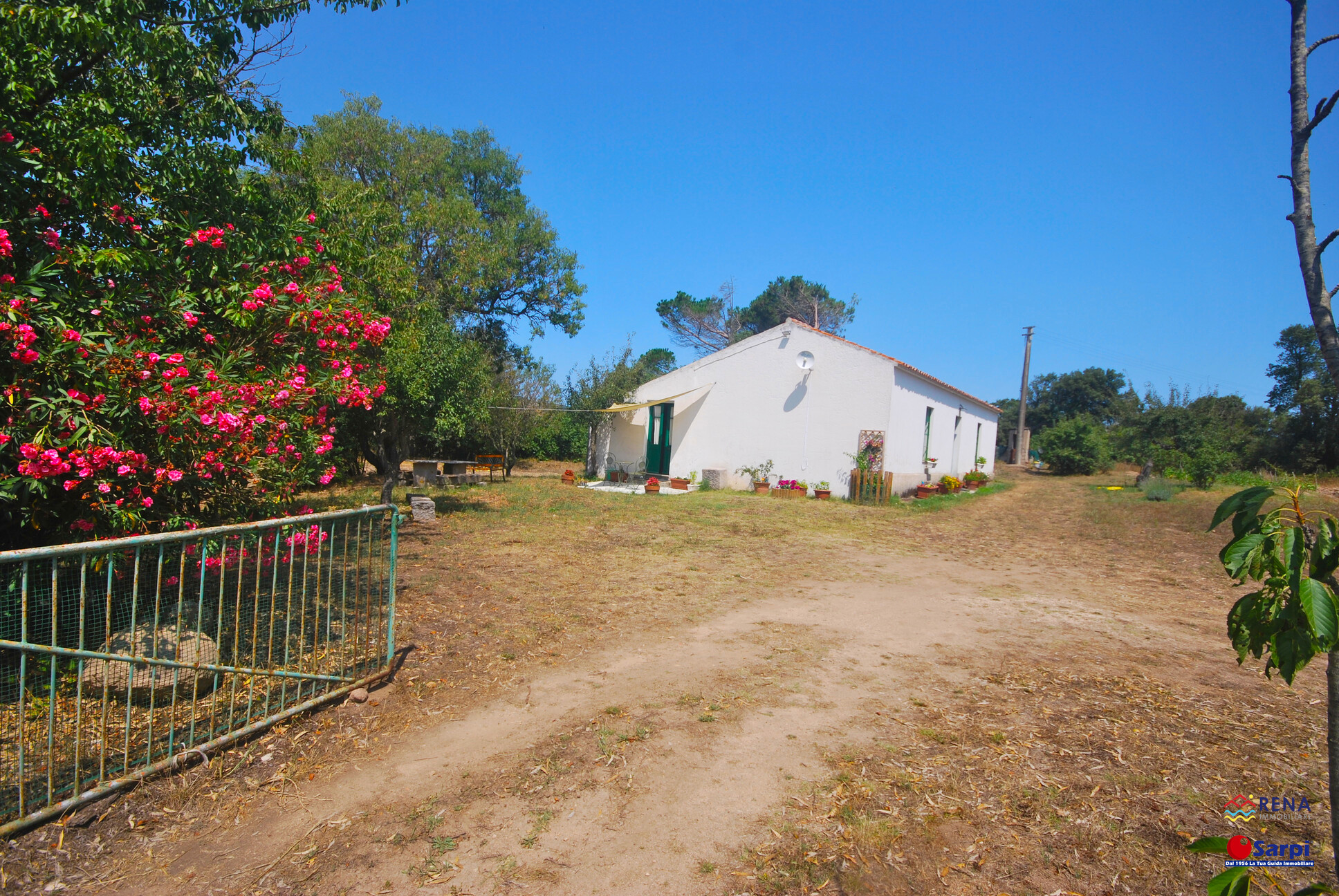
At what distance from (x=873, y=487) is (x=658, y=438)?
6.06 m

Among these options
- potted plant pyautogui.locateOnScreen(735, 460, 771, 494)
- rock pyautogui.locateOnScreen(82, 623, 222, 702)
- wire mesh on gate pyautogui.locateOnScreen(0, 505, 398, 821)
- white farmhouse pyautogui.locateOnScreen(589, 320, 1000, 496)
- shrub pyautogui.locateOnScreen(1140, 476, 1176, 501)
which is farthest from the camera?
potted plant pyautogui.locateOnScreen(735, 460, 771, 494)

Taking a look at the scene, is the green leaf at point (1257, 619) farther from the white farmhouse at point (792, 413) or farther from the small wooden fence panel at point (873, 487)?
the white farmhouse at point (792, 413)

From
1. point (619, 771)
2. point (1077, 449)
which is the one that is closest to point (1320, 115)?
point (619, 771)

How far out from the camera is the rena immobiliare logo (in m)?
3.00

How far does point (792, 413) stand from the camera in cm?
1661

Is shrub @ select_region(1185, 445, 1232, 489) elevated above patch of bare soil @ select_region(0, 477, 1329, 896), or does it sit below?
above

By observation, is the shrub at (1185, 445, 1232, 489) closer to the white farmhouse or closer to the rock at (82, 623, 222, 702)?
the white farmhouse

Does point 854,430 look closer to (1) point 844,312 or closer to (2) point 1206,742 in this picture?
(2) point 1206,742

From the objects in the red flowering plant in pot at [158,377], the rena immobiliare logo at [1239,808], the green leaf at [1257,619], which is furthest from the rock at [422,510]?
the green leaf at [1257,619]

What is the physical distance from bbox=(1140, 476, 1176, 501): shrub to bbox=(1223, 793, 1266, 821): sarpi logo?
15.9m

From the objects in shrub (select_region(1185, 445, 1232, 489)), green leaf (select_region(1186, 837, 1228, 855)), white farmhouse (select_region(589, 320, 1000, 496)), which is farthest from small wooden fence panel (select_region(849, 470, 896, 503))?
green leaf (select_region(1186, 837, 1228, 855))

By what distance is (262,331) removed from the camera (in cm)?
489

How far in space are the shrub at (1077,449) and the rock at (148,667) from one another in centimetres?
2980

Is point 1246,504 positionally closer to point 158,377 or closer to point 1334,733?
point 1334,733
